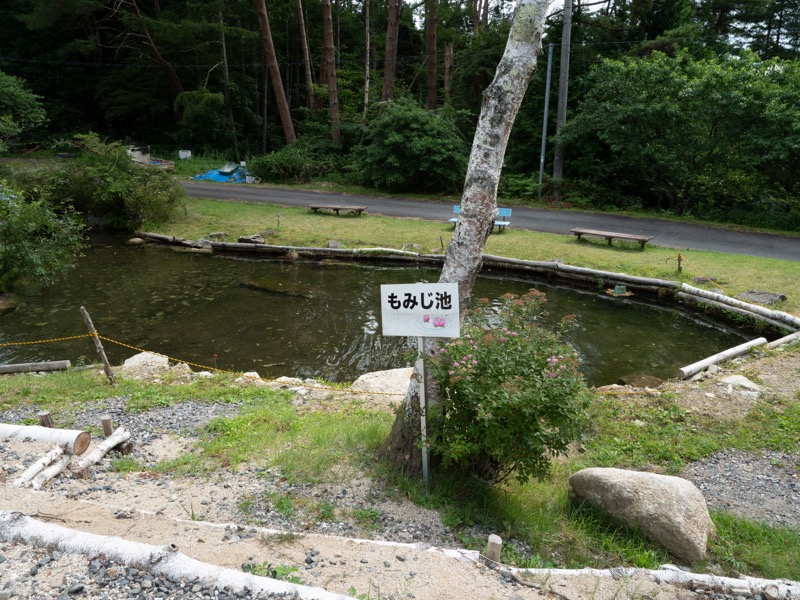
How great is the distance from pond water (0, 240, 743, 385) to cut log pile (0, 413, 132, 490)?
13.9ft

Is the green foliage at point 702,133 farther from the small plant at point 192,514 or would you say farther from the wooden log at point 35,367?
the small plant at point 192,514

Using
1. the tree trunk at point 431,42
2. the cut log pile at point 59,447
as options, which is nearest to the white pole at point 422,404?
the cut log pile at point 59,447

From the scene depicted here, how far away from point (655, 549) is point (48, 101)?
133 ft

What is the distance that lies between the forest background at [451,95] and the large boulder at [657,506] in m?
15.5

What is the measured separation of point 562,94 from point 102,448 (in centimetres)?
2021

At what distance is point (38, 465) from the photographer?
15.8 feet

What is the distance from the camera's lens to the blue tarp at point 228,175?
27.0 meters

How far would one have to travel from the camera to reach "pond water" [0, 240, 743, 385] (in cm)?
1020

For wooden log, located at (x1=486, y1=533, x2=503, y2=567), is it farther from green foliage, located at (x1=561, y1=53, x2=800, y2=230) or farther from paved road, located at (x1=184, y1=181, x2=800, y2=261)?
green foliage, located at (x1=561, y1=53, x2=800, y2=230)

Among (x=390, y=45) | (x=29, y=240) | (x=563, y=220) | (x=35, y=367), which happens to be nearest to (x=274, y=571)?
(x=35, y=367)

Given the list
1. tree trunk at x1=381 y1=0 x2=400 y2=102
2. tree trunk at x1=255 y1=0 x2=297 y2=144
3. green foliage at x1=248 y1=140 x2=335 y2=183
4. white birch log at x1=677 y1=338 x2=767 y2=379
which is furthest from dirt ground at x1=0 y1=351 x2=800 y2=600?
tree trunk at x1=255 y1=0 x2=297 y2=144

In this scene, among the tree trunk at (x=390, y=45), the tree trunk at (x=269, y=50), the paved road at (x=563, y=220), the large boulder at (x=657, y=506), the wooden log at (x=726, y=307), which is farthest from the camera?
the tree trunk at (x=269, y=50)

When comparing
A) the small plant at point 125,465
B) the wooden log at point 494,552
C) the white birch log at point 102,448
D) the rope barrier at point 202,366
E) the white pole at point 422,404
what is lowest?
the rope barrier at point 202,366

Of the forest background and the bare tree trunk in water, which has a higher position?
the forest background
